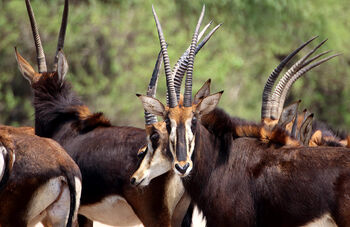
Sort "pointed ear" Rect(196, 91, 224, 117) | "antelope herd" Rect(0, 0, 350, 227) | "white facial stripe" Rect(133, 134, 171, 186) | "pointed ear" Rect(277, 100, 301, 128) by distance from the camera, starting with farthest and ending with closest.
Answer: "pointed ear" Rect(277, 100, 301, 128) < "white facial stripe" Rect(133, 134, 171, 186) < "pointed ear" Rect(196, 91, 224, 117) < "antelope herd" Rect(0, 0, 350, 227)

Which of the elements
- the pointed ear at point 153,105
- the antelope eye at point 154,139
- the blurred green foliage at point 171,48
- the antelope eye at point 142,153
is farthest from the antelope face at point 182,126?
the blurred green foliage at point 171,48

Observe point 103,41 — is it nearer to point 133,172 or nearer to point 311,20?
point 311,20

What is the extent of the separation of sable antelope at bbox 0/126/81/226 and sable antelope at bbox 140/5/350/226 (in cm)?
89

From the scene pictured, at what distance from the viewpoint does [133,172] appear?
628 cm

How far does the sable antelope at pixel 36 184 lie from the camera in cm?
525

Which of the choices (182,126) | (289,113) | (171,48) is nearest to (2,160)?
(182,126)

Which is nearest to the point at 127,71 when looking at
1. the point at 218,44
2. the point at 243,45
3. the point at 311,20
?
the point at 218,44

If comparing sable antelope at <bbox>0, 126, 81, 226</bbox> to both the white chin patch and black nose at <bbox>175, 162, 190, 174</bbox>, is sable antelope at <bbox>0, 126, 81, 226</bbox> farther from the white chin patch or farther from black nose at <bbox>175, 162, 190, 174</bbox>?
black nose at <bbox>175, 162, 190, 174</bbox>

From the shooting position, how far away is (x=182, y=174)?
17.1 feet

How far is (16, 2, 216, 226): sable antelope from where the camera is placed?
20.5ft

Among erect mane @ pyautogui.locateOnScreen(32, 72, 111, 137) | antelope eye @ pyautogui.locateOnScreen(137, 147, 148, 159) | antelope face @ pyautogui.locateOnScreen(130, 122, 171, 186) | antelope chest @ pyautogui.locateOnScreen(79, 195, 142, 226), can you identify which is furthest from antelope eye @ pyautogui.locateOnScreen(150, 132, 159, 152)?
erect mane @ pyautogui.locateOnScreen(32, 72, 111, 137)

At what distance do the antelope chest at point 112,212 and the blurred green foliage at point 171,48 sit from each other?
741cm

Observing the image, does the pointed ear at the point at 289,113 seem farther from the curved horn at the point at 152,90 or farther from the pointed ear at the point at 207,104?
the pointed ear at the point at 207,104

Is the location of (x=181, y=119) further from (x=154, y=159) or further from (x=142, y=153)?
(x=142, y=153)
